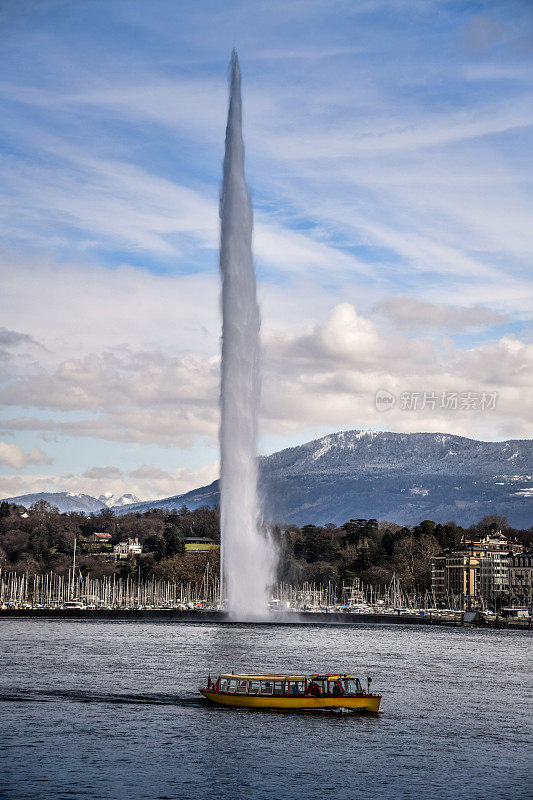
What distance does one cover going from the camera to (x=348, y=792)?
3906 cm

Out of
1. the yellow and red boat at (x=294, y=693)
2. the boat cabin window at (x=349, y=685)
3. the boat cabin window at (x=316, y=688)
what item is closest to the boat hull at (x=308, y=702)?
the yellow and red boat at (x=294, y=693)

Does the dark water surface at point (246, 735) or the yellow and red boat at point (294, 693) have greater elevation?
the yellow and red boat at point (294, 693)

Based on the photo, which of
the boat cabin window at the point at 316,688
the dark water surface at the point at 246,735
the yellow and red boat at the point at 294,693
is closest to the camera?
the dark water surface at the point at 246,735

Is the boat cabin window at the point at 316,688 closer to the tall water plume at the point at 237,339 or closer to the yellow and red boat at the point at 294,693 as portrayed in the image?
the yellow and red boat at the point at 294,693

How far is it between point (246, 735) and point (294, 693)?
7.19 metres

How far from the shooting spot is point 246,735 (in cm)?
4947

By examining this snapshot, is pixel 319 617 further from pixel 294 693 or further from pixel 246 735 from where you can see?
pixel 246 735

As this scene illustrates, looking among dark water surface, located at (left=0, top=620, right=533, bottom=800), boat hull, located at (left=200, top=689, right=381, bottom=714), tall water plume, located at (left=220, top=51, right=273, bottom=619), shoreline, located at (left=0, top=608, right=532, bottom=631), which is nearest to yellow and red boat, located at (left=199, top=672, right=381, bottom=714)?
boat hull, located at (left=200, top=689, right=381, bottom=714)

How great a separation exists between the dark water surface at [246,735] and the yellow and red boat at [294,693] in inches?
27.2

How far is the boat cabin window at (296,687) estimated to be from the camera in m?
56.5

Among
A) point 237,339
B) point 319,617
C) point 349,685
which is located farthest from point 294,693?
point 319,617

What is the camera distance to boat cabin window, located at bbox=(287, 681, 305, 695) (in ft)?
185

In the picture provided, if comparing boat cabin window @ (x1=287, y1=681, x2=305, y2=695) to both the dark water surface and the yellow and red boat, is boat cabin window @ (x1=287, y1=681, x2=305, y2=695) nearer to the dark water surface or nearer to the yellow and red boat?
the yellow and red boat

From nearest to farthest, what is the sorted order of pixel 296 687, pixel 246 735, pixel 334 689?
pixel 246 735 < pixel 334 689 < pixel 296 687
